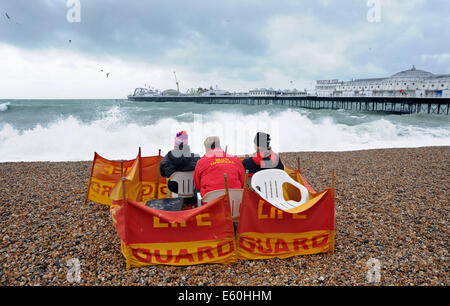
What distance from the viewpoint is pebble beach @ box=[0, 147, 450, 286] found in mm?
2928

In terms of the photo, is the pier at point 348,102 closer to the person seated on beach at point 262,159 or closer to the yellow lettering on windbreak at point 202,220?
the person seated on beach at point 262,159

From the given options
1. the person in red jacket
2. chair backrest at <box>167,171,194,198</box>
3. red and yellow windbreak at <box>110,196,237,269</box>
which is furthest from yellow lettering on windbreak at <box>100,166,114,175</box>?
the person in red jacket

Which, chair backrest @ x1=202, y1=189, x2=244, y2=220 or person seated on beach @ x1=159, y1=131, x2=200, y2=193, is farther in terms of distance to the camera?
person seated on beach @ x1=159, y1=131, x2=200, y2=193

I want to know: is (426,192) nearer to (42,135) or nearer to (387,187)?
(387,187)

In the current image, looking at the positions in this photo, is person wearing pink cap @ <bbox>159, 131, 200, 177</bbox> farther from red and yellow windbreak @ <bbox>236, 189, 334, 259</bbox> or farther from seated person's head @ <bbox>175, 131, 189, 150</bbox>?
red and yellow windbreak @ <bbox>236, 189, 334, 259</bbox>

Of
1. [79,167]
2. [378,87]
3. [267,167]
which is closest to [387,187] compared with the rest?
[267,167]

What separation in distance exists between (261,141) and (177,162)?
143 cm

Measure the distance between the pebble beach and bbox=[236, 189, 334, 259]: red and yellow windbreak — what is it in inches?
5.0

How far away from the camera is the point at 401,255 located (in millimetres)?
3416

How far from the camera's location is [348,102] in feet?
179

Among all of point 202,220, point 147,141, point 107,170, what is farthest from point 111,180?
point 147,141

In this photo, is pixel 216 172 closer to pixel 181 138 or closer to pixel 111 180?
pixel 181 138
